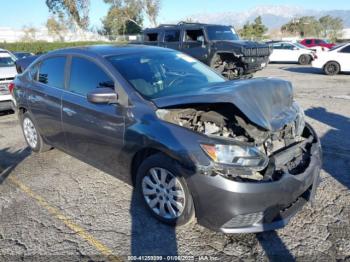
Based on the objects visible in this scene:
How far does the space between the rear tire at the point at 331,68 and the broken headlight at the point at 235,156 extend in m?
13.9

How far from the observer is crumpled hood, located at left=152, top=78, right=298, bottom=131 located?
3.04 m

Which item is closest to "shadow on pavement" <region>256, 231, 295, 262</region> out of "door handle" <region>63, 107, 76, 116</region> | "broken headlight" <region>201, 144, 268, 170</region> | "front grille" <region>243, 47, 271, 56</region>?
"broken headlight" <region>201, 144, 268, 170</region>

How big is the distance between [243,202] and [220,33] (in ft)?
35.4

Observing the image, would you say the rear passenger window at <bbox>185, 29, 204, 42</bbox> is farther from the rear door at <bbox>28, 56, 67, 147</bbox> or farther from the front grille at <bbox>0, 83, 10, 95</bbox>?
the rear door at <bbox>28, 56, 67, 147</bbox>

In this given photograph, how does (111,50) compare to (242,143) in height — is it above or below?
above

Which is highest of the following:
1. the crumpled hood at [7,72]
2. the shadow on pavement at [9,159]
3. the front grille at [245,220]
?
the crumpled hood at [7,72]

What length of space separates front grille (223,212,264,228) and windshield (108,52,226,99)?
1.46 m

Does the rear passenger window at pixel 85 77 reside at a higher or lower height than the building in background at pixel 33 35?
lower

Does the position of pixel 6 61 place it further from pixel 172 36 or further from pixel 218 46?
pixel 218 46

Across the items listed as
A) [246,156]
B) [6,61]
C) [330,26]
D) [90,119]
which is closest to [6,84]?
[6,61]

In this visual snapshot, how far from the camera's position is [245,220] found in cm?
294

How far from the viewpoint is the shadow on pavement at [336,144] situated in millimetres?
4474

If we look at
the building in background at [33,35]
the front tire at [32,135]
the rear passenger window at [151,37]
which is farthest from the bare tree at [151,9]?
the front tire at [32,135]

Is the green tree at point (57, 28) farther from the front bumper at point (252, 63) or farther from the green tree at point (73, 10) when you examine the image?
the front bumper at point (252, 63)
